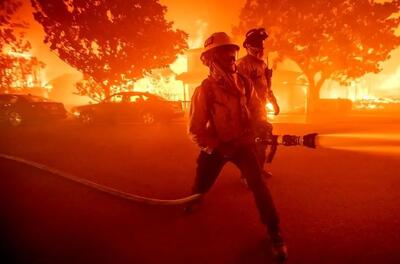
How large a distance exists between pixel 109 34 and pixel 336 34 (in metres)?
16.2

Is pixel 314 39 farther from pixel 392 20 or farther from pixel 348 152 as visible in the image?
pixel 348 152

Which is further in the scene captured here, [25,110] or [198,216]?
[25,110]

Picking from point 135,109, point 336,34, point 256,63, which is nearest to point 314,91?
point 336,34

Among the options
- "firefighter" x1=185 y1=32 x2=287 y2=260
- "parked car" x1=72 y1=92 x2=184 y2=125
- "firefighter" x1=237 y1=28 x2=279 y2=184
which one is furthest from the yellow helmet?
"parked car" x1=72 y1=92 x2=184 y2=125

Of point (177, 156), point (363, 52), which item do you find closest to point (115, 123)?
point (177, 156)

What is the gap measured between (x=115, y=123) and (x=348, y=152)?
37.6 feet

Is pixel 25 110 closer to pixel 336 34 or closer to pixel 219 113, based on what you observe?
pixel 219 113

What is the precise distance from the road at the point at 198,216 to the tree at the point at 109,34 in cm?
1664

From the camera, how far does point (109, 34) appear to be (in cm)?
2181

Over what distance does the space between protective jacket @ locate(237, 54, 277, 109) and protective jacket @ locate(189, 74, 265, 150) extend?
4.90ft

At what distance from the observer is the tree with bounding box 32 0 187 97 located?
69.8 feet

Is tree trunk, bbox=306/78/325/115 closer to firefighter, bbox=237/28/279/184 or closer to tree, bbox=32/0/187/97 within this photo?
tree, bbox=32/0/187/97

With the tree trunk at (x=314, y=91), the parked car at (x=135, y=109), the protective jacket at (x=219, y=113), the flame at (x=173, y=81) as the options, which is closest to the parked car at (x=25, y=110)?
the parked car at (x=135, y=109)

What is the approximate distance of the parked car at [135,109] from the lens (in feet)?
51.5
